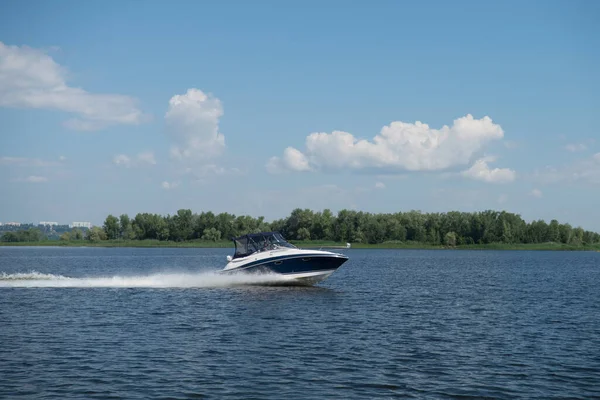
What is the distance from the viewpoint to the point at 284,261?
48500 millimetres

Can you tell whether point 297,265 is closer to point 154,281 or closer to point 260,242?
point 260,242

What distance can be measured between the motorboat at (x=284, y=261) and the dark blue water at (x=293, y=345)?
1635 millimetres

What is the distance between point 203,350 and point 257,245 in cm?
2409

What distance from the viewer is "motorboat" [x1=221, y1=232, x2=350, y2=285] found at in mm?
48312

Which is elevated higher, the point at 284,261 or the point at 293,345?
the point at 284,261

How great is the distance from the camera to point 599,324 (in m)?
33.8

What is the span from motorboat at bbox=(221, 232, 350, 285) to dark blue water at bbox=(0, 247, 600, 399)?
1.63 meters

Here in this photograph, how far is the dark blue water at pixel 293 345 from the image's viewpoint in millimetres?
20078

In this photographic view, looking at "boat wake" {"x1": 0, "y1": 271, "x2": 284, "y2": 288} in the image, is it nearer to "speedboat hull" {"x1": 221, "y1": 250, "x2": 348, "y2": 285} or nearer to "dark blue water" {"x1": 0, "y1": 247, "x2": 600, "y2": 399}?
"speedboat hull" {"x1": 221, "y1": 250, "x2": 348, "y2": 285}

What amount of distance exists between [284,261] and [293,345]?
855 inches

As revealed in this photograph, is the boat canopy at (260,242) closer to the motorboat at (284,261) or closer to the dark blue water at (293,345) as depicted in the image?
the motorboat at (284,261)

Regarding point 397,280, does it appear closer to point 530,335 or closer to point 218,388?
point 530,335

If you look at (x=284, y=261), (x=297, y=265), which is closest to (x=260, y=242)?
(x=284, y=261)

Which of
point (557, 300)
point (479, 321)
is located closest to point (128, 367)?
point (479, 321)
